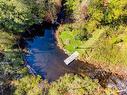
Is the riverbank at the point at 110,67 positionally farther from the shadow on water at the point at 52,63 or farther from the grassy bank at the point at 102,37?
the shadow on water at the point at 52,63

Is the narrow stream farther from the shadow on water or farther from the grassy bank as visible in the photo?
the grassy bank

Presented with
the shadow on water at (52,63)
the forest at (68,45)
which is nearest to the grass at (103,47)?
the forest at (68,45)

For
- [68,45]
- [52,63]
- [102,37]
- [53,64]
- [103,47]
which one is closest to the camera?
[103,47]

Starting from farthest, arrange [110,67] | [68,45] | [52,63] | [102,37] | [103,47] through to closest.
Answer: [68,45] < [102,37] < [52,63] < [103,47] < [110,67]

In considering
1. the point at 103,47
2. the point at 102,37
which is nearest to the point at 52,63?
the point at 103,47

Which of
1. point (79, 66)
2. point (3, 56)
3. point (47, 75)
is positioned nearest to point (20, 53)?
point (3, 56)

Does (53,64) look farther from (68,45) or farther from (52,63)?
(68,45)

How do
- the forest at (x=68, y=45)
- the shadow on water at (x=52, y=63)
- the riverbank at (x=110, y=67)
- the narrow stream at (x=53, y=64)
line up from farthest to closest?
the riverbank at (x=110, y=67), the shadow on water at (x=52, y=63), the narrow stream at (x=53, y=64), the forest at (x=68, y=45)

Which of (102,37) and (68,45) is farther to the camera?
(68,45)
